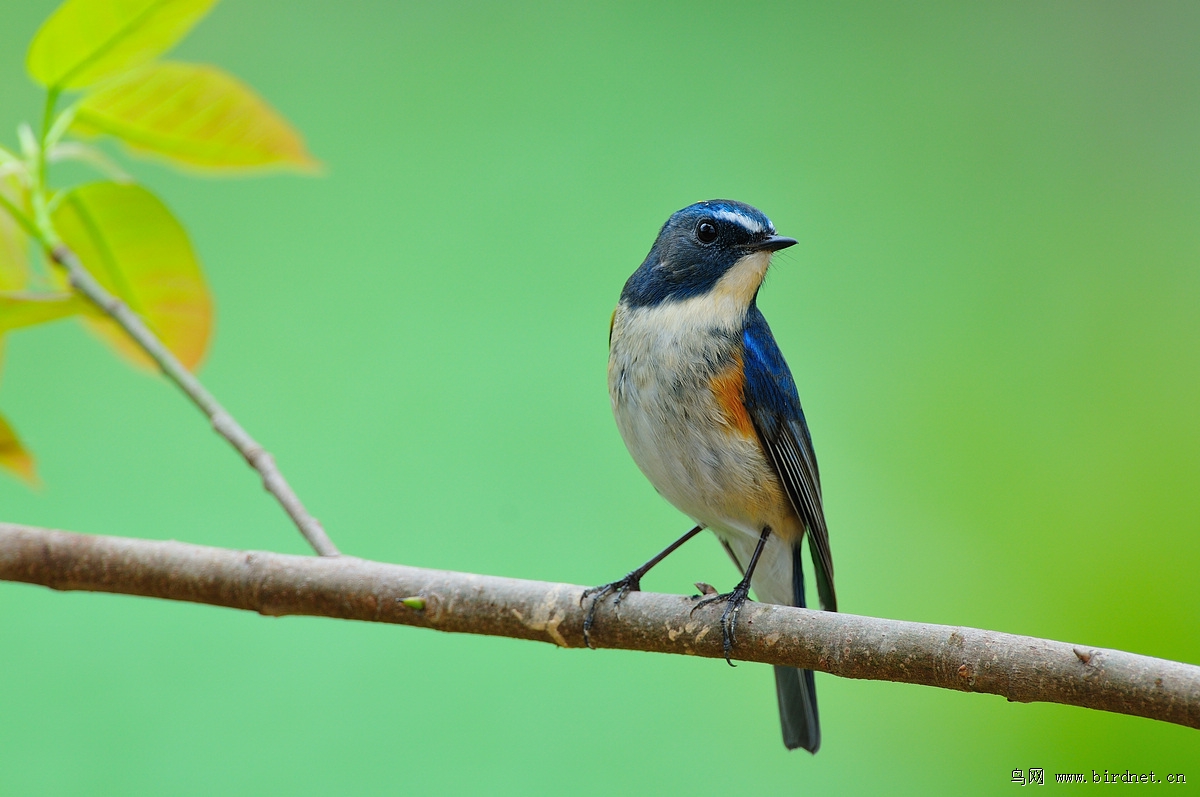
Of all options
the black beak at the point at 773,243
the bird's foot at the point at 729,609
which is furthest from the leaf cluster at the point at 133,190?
the bird's foot at the point at 729,609

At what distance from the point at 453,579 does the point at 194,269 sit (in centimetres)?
74

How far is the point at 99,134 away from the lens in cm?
168

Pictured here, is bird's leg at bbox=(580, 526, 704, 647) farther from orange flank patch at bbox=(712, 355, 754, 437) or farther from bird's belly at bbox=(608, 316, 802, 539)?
orange flank patch at bbox=(712, 355, 754, 437)

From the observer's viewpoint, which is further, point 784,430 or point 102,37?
point 784,430

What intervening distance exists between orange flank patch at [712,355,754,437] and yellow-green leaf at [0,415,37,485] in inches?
43.9

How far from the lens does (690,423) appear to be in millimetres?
1673

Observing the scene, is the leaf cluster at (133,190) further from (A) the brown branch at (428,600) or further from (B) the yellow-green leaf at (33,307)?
(A) the brown branch at (428,600)

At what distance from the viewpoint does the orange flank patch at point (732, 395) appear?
→ 5.50ft

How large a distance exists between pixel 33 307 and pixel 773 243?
1.14m

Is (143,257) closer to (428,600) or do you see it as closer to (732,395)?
(428,600)

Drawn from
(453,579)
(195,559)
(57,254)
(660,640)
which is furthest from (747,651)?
(57,254)

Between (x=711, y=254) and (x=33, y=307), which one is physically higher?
(x=33, y=307)

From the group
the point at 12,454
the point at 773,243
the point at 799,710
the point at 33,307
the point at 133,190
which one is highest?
the point at 133,190

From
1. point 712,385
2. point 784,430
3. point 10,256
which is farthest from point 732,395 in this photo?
point 10,256
